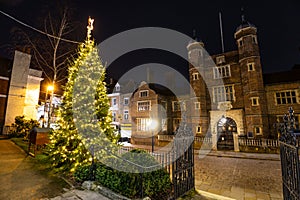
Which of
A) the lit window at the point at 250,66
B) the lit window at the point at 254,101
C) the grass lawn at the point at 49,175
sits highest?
the lit window at the point at 250,66

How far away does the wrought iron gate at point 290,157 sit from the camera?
290 centimetres

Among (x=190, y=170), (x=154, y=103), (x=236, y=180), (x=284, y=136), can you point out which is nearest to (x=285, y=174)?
(x=284, y=136)

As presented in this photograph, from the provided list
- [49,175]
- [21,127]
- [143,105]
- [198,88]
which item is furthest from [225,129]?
[21,127]

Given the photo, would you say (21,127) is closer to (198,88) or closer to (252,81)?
(198,88)

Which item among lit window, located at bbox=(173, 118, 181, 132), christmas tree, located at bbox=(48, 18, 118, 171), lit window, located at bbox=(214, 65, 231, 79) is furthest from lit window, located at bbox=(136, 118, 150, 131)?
christmas tree, located at bbox=(48, 18, 118, 171)

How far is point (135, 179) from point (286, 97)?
771 inches

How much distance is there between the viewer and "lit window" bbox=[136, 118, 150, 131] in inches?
942

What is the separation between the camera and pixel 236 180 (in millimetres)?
7484

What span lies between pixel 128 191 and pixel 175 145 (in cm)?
197

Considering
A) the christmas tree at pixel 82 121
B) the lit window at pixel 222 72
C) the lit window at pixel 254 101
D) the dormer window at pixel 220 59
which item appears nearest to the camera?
the christmas tree at pixel 82 121

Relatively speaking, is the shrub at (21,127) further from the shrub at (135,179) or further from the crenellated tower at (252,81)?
the crenellated tower at (252,81)

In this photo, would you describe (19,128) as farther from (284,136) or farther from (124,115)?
(284,136)

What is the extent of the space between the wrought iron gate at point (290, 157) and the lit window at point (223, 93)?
682 inches

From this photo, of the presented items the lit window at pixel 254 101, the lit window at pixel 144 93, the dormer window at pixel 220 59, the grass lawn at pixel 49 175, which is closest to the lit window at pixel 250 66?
the lit window at pixel 254 101
